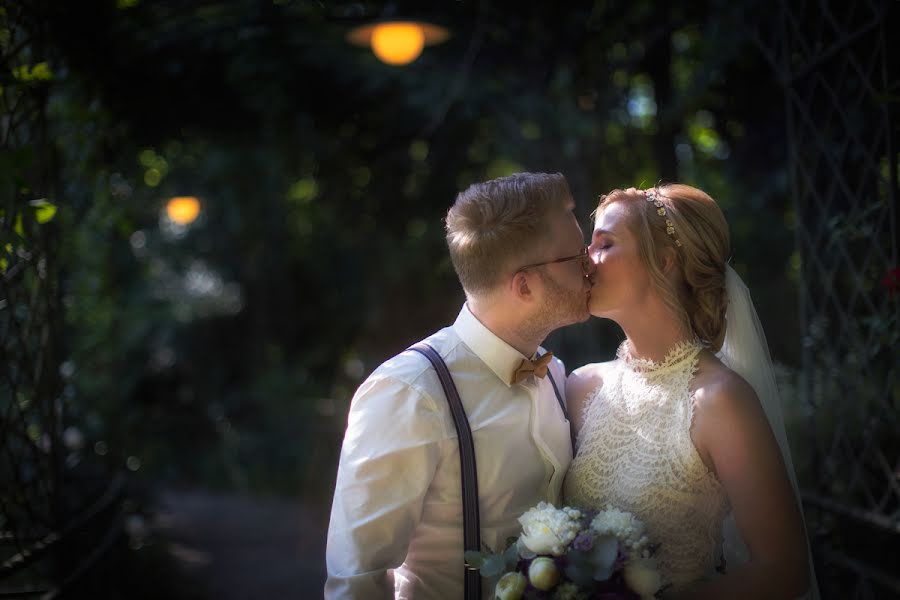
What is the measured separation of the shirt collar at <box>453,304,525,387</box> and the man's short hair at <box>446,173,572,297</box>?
0.13 m

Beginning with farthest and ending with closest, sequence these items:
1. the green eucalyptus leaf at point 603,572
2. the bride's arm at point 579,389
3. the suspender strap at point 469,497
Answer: the bride's arm at point 579,389, the suspender strap at point 469,497, the green eucalyptus leaf at point 603,572

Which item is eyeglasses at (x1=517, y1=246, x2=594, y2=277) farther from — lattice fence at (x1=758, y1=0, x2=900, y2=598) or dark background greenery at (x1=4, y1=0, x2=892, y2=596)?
lattice fence at (x1=758, y1=0, x2=900, y2=598)

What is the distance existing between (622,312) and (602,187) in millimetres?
2866

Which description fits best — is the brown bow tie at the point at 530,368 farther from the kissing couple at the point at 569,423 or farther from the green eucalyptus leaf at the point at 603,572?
the green eucalyptus leaf at the point at 603,572

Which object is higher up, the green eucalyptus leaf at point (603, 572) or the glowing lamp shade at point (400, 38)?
the glowing lamp shade at point (400, 38)

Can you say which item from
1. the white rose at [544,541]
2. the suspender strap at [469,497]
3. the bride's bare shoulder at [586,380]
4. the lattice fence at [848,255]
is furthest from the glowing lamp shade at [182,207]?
the white rose at [544,541]

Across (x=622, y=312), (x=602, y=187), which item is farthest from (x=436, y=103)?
(x=622, y=312)

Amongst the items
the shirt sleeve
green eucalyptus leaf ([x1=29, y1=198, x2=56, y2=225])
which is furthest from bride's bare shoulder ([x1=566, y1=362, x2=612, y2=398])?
green eucalyptus leaf ([x1=29, y1=198, x2=56, y2=225])

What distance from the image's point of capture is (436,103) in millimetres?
5363

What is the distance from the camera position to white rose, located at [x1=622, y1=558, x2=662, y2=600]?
202 centimetres

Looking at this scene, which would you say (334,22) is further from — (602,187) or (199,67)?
(602,187)

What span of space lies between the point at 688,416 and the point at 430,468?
800mm

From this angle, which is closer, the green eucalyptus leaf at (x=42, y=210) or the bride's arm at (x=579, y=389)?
the green eucalyptus leaf at (x=42, y=210)

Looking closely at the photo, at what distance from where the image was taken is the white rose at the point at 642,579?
2.02 metres
